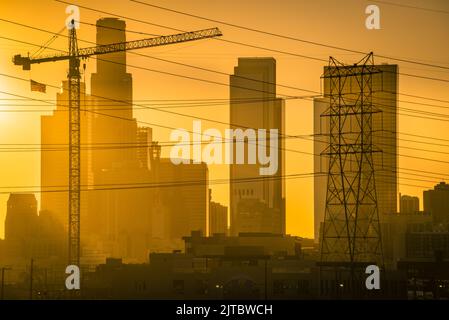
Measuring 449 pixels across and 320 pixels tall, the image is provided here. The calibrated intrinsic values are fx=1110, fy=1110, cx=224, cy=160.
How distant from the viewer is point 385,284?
149250mm

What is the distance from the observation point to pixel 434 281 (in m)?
171

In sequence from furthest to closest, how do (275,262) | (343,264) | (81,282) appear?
(81,282) < (275,262) < (343,264)

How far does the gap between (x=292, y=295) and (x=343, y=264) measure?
989 inches

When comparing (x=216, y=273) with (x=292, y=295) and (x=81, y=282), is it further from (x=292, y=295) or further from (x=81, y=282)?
(x=81, y=282)
